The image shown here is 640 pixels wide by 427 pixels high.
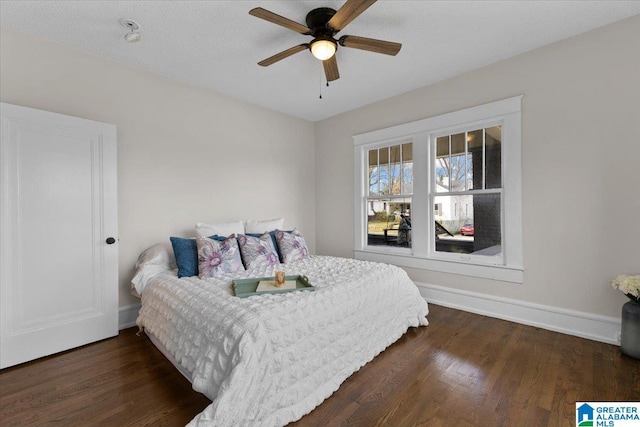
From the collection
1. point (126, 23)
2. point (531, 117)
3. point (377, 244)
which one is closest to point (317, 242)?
point (377, 244)

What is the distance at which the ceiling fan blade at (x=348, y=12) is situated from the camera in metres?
1.73

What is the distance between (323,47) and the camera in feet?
7.20

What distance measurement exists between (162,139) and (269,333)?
2.64 m

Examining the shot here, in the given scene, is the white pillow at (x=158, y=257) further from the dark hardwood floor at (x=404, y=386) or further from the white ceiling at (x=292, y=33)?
the white ceiling at (x=292, y=33)

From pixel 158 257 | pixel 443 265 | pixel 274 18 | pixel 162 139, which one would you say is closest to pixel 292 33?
pixel 274 18

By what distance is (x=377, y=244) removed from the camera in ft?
13.8

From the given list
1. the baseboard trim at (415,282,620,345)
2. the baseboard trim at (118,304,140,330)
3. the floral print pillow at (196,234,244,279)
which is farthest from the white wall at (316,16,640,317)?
the baseboard trim at (118,304,140,330)

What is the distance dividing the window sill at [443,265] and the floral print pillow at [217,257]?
6.73 feet

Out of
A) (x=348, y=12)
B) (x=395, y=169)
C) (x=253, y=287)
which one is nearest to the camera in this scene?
(x=348, y=12)

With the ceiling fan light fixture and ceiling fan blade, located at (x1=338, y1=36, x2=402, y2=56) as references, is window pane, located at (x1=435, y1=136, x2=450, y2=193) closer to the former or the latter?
ceiling fan blade, located at (x1=338, y1=36, x2=402, y2=56)

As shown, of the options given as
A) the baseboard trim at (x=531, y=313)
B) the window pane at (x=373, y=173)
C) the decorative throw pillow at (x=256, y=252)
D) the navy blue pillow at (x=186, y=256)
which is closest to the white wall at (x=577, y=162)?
the baseboard trim at (x=531, y=313)

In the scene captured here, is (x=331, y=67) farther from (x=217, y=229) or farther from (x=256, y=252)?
(x=217, y=229)

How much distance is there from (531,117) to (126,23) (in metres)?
3.75

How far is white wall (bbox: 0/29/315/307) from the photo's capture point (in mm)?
2504
